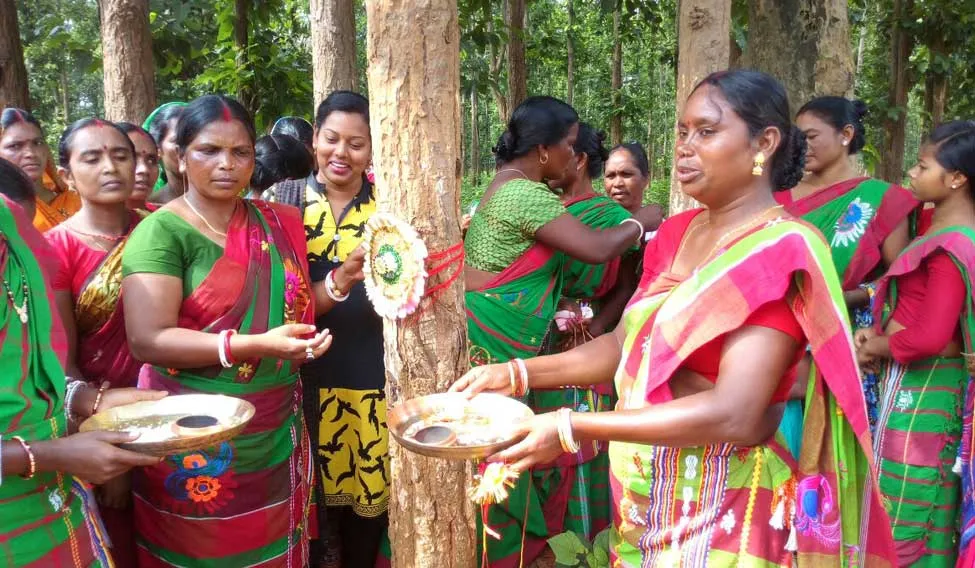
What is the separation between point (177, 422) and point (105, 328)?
74cm

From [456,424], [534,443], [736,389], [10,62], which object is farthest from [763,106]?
[10,62]

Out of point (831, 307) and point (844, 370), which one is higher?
point (831, 307)

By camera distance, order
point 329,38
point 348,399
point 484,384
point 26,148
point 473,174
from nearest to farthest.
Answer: point 484,384
point 348,399
point 26,148
point 329,38
point 473,174

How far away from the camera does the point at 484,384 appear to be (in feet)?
6.75

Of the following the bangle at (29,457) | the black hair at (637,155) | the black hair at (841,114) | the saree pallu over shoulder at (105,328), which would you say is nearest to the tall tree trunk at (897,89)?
the black hair at (637,155)

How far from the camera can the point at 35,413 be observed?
5.88ft

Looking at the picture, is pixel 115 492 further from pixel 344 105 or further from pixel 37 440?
pixel 344 105

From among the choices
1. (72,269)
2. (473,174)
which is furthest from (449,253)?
(473,174)

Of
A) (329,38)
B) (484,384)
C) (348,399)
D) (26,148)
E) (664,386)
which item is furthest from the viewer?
(329,38)

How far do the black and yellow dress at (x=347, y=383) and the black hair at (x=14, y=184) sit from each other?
1.00 m

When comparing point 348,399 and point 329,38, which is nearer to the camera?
point 348,399

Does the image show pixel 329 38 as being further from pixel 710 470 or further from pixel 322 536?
pixel 710 470

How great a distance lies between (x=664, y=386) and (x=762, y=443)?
0.95 feet

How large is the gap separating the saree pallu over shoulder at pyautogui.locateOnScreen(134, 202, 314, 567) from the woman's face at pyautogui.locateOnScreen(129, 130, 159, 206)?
1.04 m
